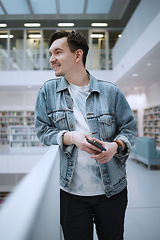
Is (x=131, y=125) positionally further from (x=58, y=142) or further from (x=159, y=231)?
(x=159, y=231)

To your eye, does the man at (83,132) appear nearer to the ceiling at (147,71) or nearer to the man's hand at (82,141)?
the man's hand at (82,141)

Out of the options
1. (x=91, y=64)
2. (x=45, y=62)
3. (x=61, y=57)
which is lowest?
(x=61, y=57)

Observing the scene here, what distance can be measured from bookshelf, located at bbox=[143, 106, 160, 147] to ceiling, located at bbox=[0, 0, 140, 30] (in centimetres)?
412

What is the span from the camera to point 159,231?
225 centimetres

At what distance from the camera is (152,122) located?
1003cm

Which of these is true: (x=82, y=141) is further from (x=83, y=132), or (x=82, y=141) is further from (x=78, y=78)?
(x=78, y=78)

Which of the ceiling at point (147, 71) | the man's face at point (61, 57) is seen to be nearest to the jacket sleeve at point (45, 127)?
the man's face at point (61, 57)

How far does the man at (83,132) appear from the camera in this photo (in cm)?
94

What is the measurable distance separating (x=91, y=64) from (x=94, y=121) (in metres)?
9.07

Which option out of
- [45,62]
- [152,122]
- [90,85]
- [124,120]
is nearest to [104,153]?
[124,120]

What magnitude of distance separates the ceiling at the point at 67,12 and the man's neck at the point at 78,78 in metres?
8.52

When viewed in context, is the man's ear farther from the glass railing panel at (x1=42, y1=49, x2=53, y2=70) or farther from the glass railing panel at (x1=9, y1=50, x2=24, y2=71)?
the glass railing panel at (x1=9, y1=50, x2=24, y2=71)

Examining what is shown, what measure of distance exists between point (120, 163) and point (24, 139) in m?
7.89

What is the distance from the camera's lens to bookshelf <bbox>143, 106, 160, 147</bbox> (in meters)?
9.29
